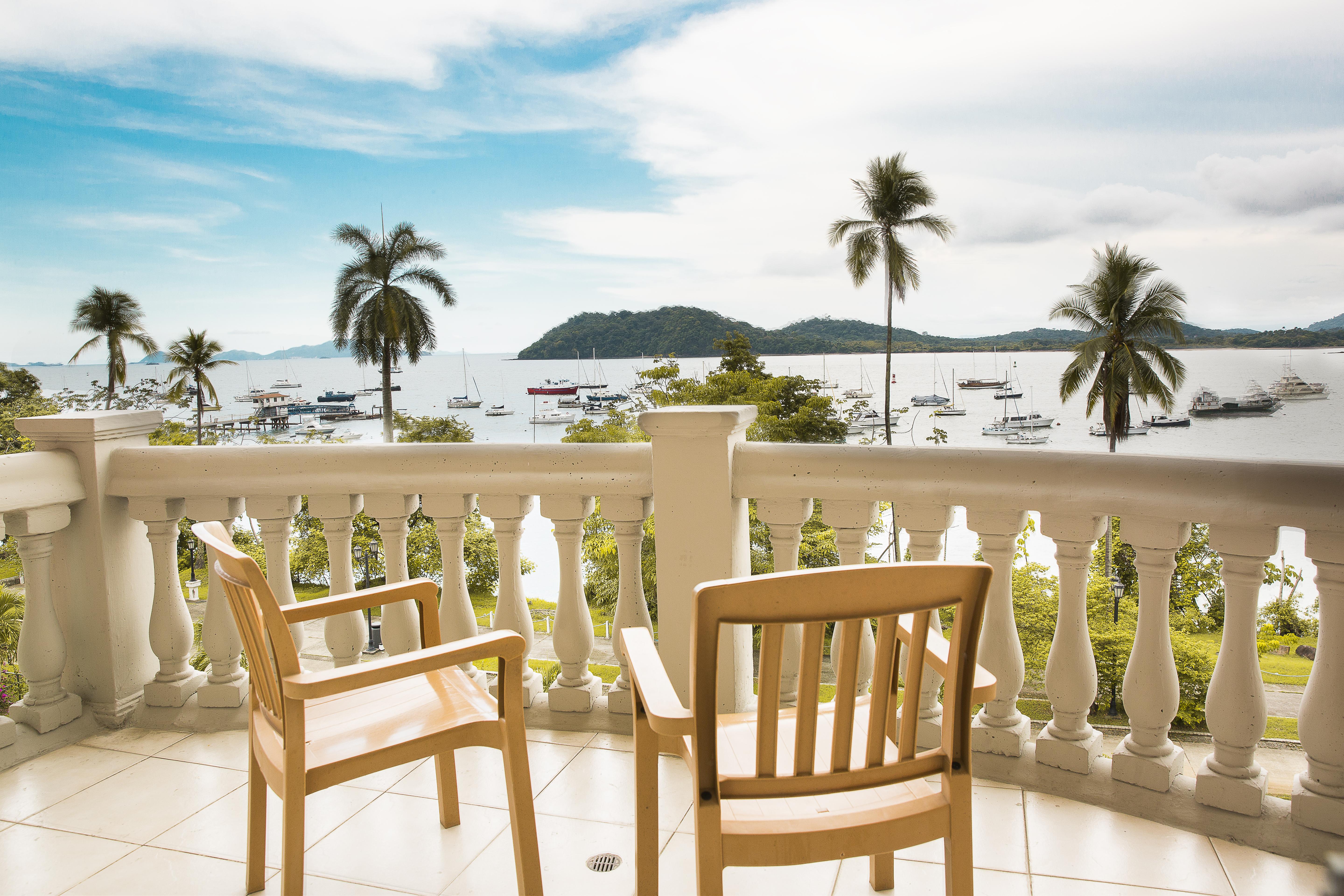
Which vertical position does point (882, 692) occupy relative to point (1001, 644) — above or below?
above

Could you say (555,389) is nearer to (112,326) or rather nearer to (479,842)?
(112,326)

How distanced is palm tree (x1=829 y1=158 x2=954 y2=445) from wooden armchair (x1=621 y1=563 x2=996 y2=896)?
3451cm

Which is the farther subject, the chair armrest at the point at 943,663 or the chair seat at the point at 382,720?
the chair seat at the point at 382,720

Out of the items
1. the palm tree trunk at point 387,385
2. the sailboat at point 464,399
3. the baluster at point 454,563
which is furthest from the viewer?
the sailboat at point 464,399

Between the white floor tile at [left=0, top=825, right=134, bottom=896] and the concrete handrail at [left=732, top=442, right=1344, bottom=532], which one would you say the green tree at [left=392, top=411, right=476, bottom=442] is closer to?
the white floor tile at [left=0, top=825, right=134, bottom=896]

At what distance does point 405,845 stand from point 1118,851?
172 cm

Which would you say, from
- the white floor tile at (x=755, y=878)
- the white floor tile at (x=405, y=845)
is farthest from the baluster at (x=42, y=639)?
the white floor tile at (x=755, y=878)

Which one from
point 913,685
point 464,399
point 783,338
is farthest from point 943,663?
point 464,399

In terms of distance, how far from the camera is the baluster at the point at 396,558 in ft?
7.68

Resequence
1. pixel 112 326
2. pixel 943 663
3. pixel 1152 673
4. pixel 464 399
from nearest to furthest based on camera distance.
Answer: pixel 943 663
pixel 1152 673
pixel 112 326
pixel 464 399

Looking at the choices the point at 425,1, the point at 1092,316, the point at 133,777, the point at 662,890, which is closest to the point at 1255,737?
the point at 662,890

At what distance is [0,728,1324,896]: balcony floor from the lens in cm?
165

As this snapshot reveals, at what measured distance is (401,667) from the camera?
1.37m

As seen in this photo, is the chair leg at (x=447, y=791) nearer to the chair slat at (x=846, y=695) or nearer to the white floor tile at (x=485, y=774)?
the white floor tile at (x=485, y=774)
